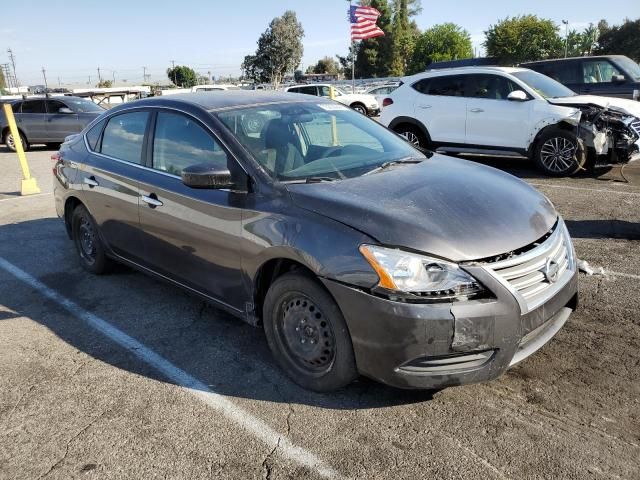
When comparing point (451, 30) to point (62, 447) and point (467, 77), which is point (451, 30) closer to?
point (467, 77)

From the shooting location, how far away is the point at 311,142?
3695mm

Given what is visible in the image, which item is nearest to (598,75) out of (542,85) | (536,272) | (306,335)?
(542,85)

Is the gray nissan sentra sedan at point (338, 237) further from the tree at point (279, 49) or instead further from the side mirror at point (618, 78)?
the tree at point (279, 49)

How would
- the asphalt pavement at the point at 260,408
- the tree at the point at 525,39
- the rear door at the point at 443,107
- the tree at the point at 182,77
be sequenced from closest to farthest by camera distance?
1. the asphalt pavement at the point at 260,408
2. the rear door at the point at 443,107
3. the tree at the point at 525,39
4. the tree at the point at 182,77

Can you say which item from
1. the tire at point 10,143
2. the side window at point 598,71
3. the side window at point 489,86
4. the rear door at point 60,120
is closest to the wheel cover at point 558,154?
the side window at point 489,86

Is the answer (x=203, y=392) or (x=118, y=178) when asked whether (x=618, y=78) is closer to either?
(x=118, y=178)

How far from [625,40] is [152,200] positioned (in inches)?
2850

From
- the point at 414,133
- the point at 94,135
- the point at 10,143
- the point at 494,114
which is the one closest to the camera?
the point at 94,135

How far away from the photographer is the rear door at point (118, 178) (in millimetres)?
4168

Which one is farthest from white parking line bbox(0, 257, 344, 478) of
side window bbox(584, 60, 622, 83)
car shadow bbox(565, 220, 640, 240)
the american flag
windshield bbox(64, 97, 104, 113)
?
the american flag

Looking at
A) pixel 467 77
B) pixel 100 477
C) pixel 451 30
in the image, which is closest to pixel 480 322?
pixel 100 477

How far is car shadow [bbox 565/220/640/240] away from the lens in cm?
553

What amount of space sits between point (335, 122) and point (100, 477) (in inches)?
110

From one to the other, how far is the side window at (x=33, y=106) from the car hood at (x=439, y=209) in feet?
52.8
